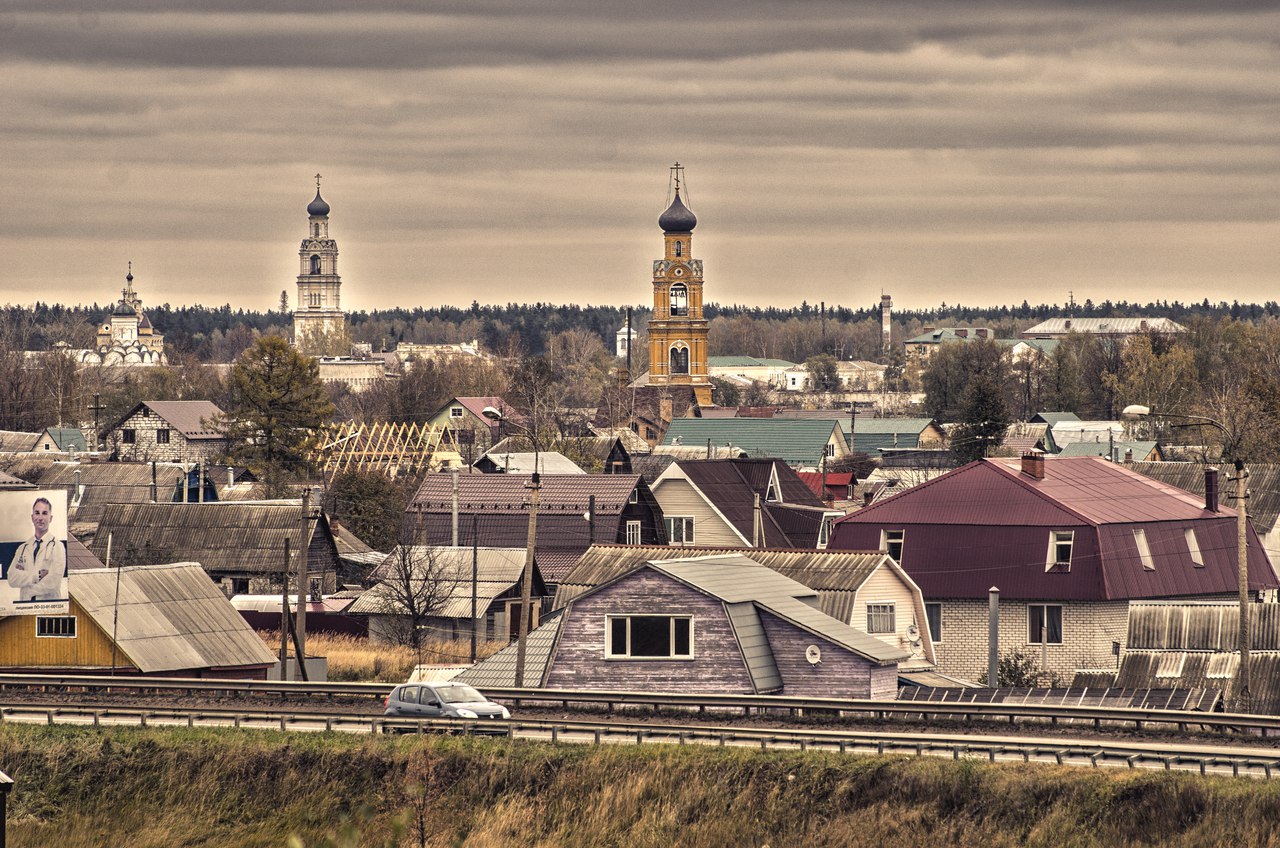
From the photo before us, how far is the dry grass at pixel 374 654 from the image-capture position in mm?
47188

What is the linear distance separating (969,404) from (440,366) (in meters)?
87.9

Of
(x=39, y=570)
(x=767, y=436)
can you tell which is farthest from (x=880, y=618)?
(x=767, y=436)

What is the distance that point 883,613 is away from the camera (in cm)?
4694

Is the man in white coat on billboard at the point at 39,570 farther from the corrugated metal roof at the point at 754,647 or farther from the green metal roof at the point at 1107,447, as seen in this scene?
the green metal roof at the point at 1107,447

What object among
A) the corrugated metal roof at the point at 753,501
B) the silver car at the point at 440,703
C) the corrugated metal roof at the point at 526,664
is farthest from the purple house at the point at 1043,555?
the silver car at the point at 440,703

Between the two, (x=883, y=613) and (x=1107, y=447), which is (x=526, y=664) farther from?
(x=1107, y=447)

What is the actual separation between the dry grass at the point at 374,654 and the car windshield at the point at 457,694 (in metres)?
11.5

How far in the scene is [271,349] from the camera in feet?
333

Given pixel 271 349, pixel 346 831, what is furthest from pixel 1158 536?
pixel 271 349

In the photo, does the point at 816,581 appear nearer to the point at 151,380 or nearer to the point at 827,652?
the point at 827,652

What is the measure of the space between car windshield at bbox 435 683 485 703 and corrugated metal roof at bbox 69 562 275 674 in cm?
985

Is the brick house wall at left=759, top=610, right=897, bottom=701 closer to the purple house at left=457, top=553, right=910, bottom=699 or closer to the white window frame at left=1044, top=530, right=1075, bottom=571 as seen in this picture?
the purple house at left=457, top=553, right=910, bottom=699

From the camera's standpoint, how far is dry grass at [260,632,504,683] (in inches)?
1858

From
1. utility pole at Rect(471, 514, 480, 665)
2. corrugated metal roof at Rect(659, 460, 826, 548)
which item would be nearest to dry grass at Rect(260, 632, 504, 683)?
utility pole at Rect(471, 514, 480, 665)
